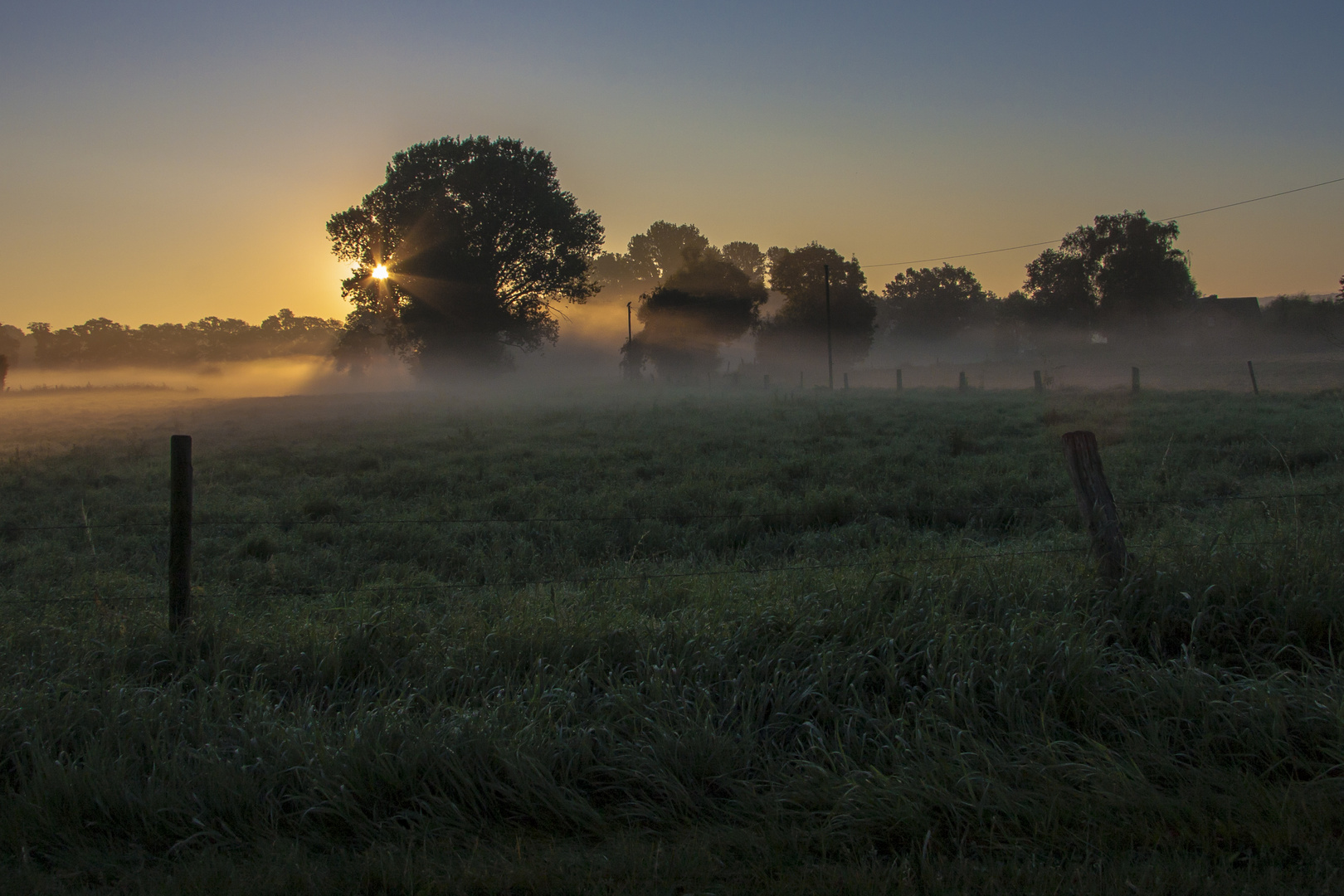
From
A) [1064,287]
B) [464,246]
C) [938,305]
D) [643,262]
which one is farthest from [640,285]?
[464,246]

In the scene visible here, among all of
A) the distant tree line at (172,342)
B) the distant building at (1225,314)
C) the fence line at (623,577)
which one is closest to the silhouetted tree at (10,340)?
the distant tree line at (172,342)

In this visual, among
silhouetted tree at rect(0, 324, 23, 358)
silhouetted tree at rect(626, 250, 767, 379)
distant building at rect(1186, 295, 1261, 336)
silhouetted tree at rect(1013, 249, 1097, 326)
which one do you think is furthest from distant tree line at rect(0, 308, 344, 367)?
distant building at rect(1186, 295, 1261, 336)

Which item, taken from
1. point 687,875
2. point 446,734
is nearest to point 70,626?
point 446,734

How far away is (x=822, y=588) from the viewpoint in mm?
5141

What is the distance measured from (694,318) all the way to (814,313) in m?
12.1

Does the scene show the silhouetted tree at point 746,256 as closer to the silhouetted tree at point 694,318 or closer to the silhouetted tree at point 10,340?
the silhouetted tree at point 694,318

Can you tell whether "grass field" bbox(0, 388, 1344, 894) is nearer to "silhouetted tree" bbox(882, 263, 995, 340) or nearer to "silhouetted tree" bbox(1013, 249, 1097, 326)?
"silhouetted tree" bbox(1013, 249, 1097, 326)

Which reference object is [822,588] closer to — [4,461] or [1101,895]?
[1101,895]

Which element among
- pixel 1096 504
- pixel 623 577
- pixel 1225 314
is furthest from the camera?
pixel 1225 314

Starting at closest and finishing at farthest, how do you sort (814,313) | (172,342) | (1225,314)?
(814,313) → (1225,314) → (172,342)

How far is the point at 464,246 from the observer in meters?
45.5

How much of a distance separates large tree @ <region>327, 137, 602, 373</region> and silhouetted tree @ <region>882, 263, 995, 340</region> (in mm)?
69276

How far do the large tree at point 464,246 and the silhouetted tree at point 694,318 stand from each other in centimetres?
1737

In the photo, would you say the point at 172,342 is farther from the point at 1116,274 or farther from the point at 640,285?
the point at 1116,274
